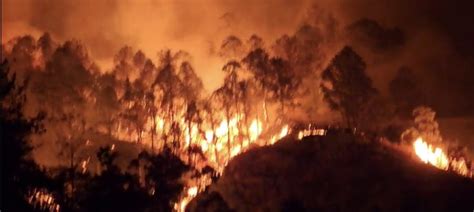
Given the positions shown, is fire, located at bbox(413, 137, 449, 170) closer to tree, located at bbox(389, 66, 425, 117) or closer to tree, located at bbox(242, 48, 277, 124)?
tree, located at bbox(389, 66, 425, 117)

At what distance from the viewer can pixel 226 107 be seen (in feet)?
158

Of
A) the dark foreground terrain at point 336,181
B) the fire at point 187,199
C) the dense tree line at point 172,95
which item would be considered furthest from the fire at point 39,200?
the fire at point 187,199

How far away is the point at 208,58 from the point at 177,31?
7950 millimetres

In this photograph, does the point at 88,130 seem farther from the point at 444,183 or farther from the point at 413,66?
the point at 413,66

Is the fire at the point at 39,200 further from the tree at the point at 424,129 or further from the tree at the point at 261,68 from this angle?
the tree at the point at 424,129

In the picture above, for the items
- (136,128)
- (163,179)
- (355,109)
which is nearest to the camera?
(163,179)

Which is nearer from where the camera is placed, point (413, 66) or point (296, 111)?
point (296, 111)

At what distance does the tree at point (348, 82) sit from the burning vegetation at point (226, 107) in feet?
0.22

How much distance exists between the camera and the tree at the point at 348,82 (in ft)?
139

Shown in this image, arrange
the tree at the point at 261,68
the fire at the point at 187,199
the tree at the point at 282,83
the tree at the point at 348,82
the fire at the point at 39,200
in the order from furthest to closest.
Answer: the tree at the point at 261,68
the tree at the point at 282,83
the tree at the point at 348,82
the fire at the point at 187,199
the fire at the point at 39,200

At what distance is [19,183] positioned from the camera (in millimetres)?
18812

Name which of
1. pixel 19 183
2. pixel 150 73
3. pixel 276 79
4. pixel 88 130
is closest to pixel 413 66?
pixel 276 79

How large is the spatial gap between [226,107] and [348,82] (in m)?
9.72

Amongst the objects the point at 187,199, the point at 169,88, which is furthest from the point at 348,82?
the point at 169,88
